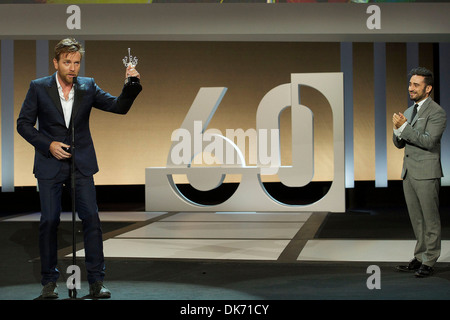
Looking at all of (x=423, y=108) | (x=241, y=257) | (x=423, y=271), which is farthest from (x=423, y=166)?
(x=241, y=257)

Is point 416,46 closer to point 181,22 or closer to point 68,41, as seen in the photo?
point 181,22

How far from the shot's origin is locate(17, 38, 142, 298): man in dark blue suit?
3.79 metres

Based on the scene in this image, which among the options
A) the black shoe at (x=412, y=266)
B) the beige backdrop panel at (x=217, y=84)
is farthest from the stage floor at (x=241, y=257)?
the beige backdrop panel at (x=217, y=84)

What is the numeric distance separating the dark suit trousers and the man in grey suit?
210 cm

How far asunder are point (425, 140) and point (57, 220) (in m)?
2.44

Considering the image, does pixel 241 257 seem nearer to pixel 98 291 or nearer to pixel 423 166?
pixel 423 166

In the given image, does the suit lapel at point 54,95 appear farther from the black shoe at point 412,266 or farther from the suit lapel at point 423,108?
the black shoe at point 412,266

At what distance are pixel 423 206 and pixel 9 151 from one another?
317 inches

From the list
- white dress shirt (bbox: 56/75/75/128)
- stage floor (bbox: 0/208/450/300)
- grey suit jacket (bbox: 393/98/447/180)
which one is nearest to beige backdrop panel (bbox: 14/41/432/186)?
stage floor (bbox: 0/208/450/300)

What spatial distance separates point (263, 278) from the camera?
4.59m

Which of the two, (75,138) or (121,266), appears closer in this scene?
(75,138)

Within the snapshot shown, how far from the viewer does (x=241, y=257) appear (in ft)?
18.1

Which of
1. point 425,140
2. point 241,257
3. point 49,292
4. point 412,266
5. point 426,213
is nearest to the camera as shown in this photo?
point 49,292
